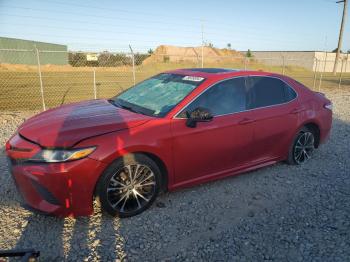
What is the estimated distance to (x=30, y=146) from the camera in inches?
125

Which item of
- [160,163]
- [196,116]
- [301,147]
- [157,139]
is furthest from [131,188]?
[301,147]

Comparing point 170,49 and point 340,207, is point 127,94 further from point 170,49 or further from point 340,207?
point 170,49

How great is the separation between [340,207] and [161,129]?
2457 mm

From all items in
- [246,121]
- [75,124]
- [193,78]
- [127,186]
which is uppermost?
[193,78]

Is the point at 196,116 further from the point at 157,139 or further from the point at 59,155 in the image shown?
the point at 59,155

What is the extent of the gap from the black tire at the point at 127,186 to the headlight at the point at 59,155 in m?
0.33

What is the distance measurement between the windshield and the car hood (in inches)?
8.7

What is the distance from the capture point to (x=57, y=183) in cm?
302

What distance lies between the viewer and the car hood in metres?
3.18

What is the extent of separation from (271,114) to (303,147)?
117cm

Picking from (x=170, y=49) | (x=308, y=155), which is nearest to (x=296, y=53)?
(x=170, y=49)

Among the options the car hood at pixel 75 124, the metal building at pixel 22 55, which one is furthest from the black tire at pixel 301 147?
the metal building at pixel 22 55

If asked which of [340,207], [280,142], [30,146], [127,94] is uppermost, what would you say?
[127,94]

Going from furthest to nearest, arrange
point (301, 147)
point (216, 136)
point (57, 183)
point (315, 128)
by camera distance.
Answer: point (315, 128)
point (301, 147)
point (216, 136)
point (57, 183)
